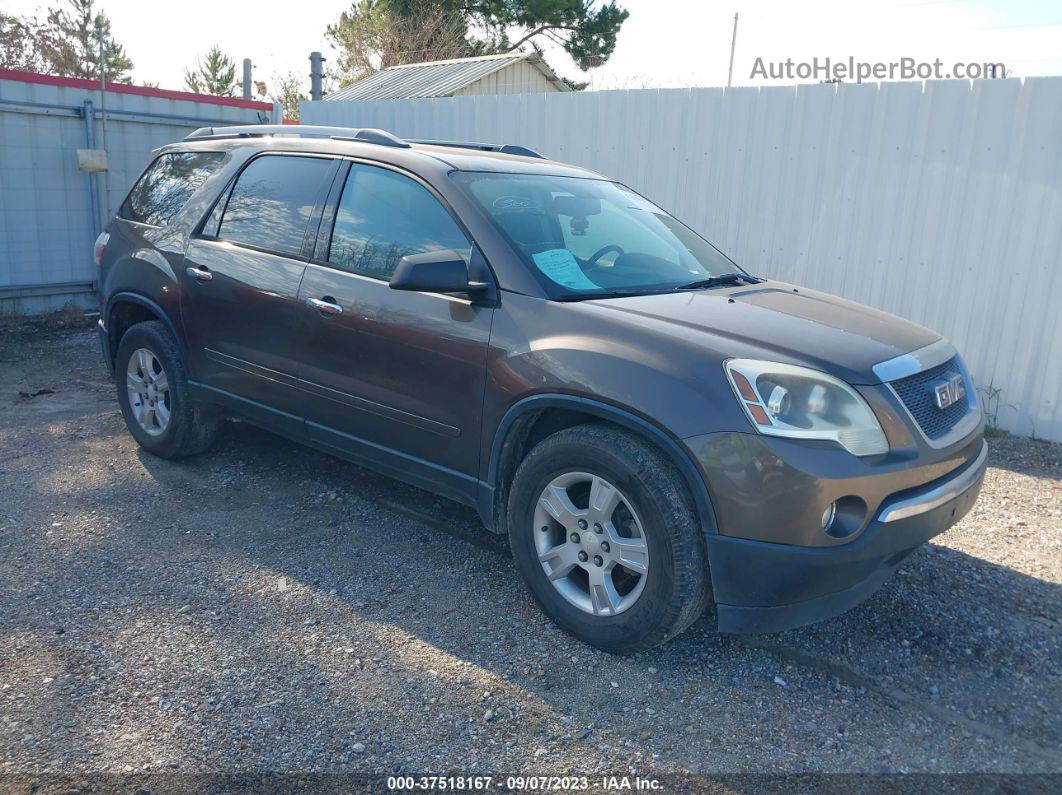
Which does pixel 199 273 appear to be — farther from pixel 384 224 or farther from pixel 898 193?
pixel 898 193

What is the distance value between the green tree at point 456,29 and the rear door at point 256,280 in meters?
21.1

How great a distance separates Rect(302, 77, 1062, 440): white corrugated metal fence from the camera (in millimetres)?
6102

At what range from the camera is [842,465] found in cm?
292

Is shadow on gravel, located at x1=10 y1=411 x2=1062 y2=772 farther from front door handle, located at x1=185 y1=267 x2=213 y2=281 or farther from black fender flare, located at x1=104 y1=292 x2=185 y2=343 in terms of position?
front door handle, located at x1=185 y1=267 x2=213 y2=281

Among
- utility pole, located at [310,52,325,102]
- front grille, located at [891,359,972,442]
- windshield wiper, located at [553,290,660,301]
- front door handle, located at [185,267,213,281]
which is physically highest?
utility pole, located at [310,52,325,102]

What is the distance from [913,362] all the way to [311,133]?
326 cm

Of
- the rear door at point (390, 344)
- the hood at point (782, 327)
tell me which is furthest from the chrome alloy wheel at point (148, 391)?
the hood at point (782, 327)

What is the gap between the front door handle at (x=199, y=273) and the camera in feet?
15.5

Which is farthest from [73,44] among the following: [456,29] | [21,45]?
[456,29]

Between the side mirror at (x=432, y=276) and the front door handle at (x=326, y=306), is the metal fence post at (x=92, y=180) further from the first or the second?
the side mirror at (x=432, y=276)

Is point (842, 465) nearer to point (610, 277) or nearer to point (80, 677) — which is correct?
point (610, 277)

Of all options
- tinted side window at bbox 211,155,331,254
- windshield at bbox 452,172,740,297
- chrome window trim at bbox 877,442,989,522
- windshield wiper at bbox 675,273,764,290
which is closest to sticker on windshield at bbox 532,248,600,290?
windshield at bbox 452,172,740,297

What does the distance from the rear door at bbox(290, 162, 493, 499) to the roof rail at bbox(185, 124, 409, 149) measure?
227mm

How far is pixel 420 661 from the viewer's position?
3316 millimetres
